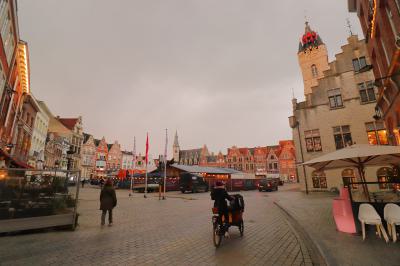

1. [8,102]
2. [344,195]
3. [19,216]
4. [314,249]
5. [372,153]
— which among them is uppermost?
[8,102]

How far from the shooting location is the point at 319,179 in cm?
2395

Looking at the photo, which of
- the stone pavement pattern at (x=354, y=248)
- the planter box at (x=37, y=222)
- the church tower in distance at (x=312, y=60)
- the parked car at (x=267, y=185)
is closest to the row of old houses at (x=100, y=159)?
the parked car at (x=267, y=185)

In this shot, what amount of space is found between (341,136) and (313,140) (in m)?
2.90

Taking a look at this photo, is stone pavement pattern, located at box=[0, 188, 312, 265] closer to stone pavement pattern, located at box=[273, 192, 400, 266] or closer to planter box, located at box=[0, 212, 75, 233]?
planter box, located at box=[0, 212, 75, 233]

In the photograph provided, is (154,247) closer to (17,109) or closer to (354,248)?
(354,248)

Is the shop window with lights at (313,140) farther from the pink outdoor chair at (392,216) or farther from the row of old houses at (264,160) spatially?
the row of old houses at (264,160)

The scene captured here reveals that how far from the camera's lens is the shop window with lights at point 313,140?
25.2 meters

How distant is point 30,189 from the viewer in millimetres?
7656

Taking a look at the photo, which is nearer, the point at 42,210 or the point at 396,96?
the point at 42,210

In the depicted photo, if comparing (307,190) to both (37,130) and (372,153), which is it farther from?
(37,130)

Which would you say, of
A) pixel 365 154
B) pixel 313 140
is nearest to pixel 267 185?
pixel 313 140

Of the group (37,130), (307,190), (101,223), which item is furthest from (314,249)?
(37,130)

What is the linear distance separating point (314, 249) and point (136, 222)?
280 inches

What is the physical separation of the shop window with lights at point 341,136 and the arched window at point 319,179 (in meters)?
3.55
